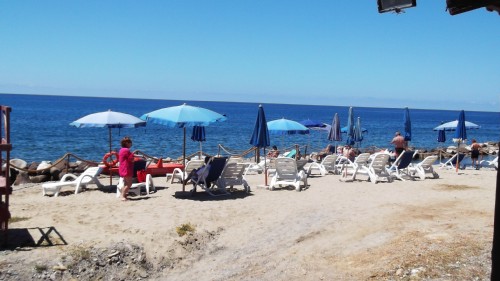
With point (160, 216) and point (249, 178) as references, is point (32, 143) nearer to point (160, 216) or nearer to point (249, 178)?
point (249, 178)


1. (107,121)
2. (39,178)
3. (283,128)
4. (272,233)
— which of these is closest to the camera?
(272,233)

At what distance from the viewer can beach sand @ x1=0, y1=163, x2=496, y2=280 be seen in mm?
6035

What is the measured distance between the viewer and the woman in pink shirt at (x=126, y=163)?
9.90 m

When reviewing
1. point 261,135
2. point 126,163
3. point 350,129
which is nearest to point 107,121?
point 126,163

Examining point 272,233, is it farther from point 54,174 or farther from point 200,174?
point 54,174

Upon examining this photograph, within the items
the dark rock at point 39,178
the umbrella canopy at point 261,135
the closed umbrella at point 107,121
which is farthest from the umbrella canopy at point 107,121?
the dark rock at point 39,178

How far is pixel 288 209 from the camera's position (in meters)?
9.47

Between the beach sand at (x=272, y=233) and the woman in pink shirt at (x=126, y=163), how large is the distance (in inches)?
14.0

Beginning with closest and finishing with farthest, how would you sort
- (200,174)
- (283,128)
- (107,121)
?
1. (200,174)
2. (107,121)
3. (283,128)

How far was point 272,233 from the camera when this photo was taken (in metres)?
7.85

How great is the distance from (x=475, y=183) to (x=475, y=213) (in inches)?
199

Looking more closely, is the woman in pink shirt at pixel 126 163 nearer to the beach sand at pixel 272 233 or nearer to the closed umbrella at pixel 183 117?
the beach sand at pixel 272 233

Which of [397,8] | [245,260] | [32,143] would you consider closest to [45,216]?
[245,260]

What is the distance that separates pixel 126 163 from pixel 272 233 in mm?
3719
